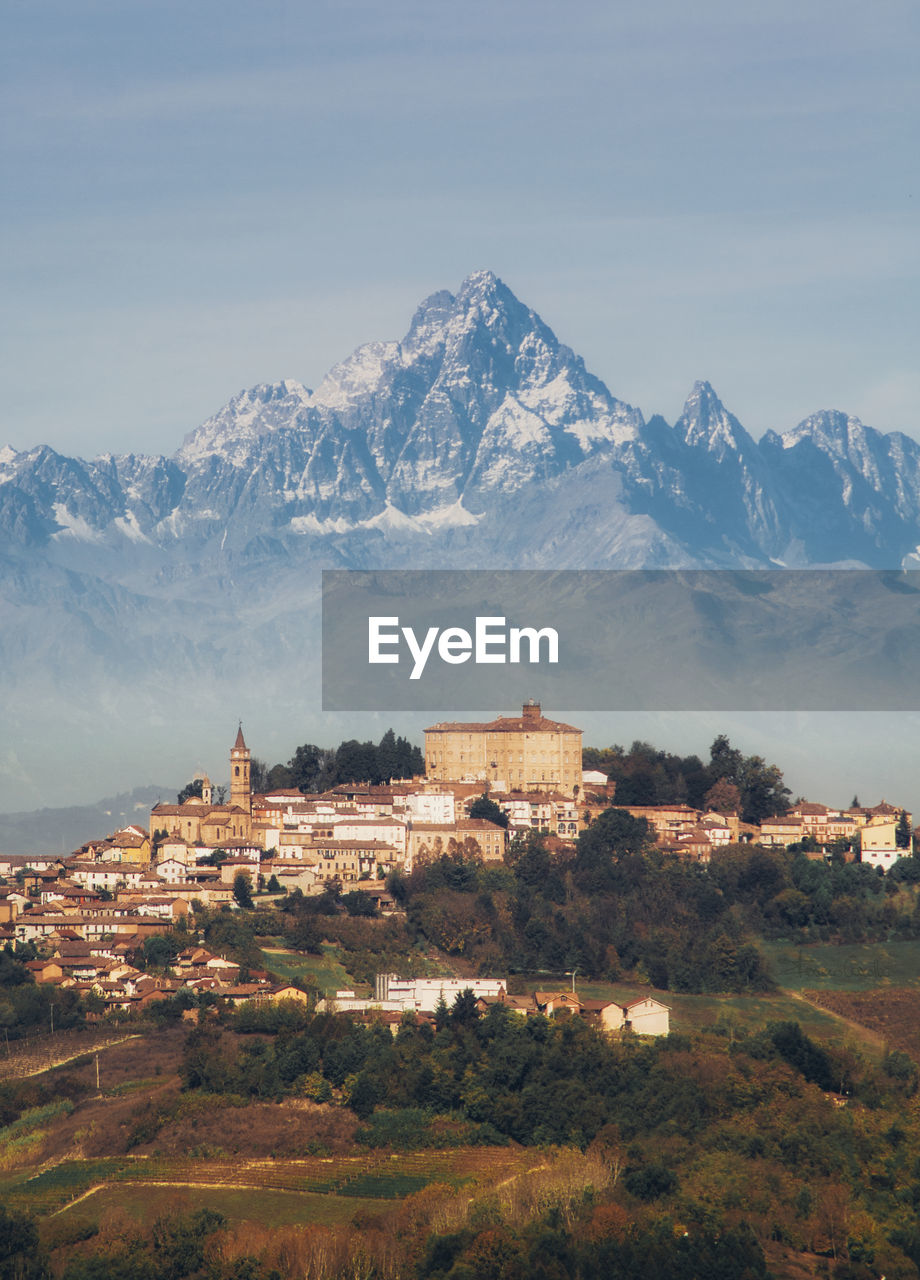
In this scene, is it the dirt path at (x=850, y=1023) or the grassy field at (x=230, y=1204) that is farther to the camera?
the dirt path at (x=850, y=1023)

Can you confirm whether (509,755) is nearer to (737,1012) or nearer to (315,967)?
(315,967)

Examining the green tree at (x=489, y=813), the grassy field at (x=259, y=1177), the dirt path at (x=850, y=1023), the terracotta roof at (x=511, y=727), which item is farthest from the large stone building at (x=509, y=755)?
the grassy field at (x=259, y=1177)

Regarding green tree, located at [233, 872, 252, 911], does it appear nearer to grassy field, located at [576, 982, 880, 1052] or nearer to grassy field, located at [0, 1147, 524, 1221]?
grassy field, located at [576, 982, 880, 1052]

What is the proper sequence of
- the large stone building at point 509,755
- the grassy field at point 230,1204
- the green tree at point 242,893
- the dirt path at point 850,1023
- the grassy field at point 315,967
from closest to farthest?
the grassy field at point 230,1204 → the dirt path at point 850,1023 → the grassy field at point 315,967 → the green tree at point 242,893 → the large stone building at point 509,755

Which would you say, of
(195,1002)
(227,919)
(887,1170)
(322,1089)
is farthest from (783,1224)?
(227,919)

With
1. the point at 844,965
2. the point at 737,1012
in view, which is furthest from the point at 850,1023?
the point at 844,965

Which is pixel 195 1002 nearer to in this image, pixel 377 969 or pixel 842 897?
pixel 377 969

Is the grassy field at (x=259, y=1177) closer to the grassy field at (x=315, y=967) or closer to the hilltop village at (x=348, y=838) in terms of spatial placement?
the grassy field at (x=315, y=967)
